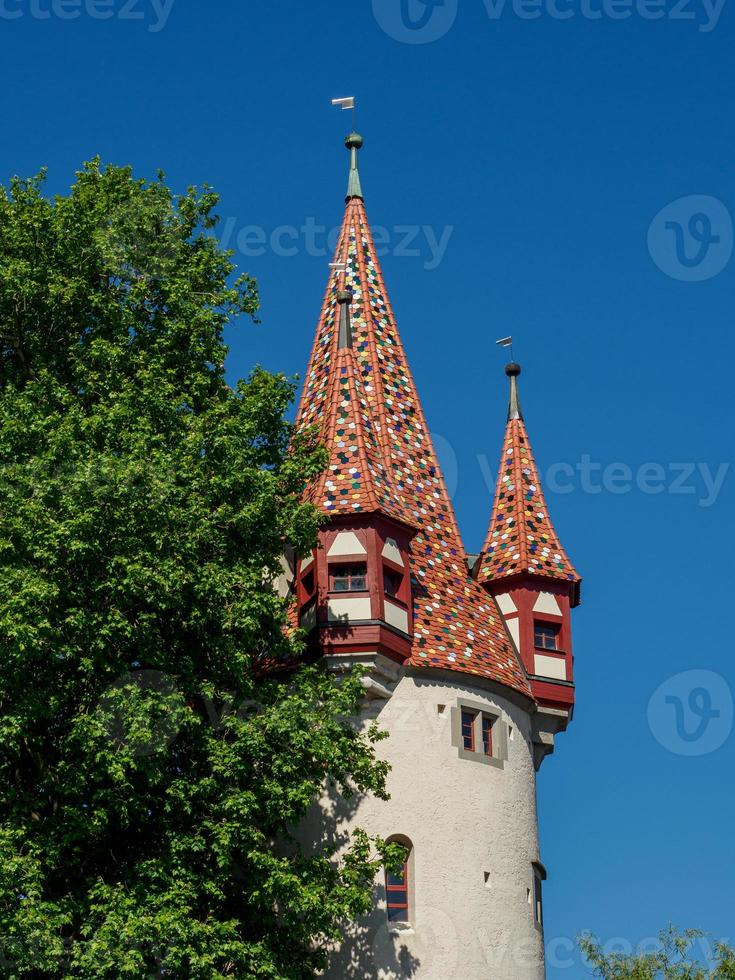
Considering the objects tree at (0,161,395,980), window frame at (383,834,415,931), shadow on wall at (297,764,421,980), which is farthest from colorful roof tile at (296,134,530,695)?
shadow on wall at (297,764,421,980)

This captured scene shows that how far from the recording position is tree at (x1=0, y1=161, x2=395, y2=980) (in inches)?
938

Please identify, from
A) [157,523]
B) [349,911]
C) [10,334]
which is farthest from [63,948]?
[10,334]

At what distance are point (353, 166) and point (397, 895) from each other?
50.3ft

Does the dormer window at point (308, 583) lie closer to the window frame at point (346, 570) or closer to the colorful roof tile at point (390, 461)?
the window frame at point (346, 570)

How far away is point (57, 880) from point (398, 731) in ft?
20.7

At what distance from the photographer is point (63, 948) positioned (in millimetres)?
23594

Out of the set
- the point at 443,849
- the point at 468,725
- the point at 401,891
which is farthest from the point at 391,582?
the point at 401,891

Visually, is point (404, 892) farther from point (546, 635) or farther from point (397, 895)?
point (546, 635)

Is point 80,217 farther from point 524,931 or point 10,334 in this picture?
point 524,931

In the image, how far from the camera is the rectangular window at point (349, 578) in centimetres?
2956

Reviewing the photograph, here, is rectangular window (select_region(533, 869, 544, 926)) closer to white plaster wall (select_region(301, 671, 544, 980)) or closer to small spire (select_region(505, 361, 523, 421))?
white plaster wall (select_region(301, 671, 544, 980))

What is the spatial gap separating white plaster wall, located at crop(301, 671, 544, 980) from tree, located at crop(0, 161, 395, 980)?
71 centimetres

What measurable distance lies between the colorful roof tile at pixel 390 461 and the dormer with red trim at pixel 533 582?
30 cm

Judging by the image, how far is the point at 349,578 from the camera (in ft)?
97.3
